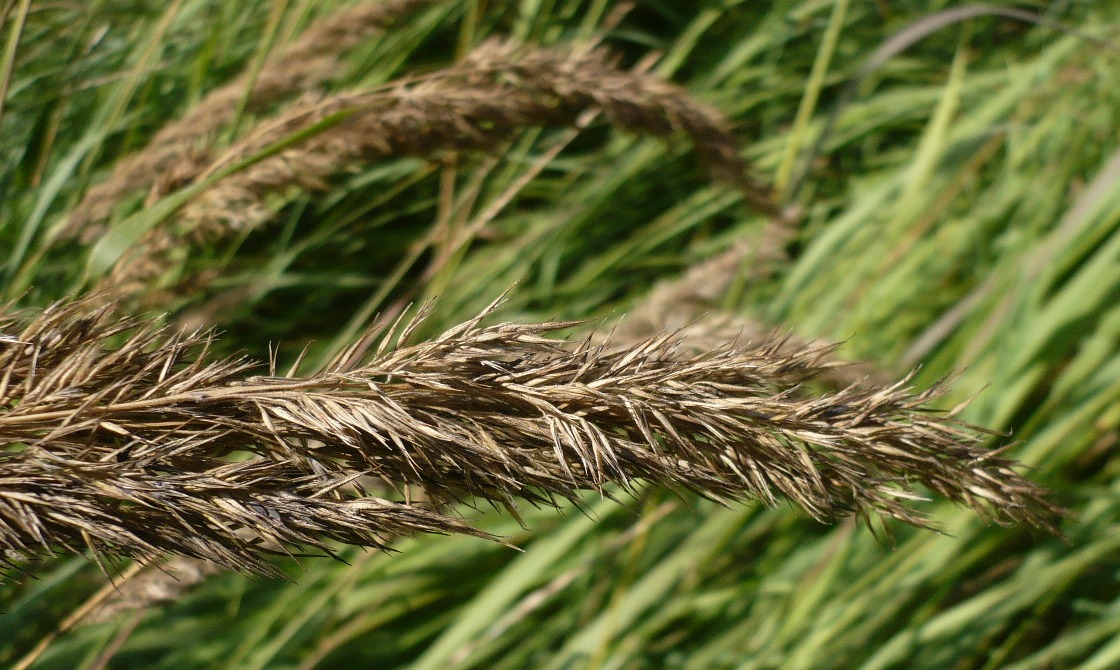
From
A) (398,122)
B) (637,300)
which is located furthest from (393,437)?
(637,300)

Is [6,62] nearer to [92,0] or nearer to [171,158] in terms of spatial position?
[171,158]

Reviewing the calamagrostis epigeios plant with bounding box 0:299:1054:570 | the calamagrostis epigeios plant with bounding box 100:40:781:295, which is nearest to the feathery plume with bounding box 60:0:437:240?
the calamagrostis epigeios plant with bounding box 100:40:781:295

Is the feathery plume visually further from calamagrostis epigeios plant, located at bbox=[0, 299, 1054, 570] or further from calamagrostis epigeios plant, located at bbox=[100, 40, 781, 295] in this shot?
calamagrostis epigeios plant, located at bbox=[0, 299, 1054, 570]

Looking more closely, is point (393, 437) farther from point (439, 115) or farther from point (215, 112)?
point (215, 112)

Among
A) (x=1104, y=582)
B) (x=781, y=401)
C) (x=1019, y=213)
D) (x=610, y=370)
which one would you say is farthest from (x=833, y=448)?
(x=1019, y=213)

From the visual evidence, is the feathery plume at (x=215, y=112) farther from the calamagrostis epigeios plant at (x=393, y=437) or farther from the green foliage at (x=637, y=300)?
the calamagrostis epigeios plant at (x=393, y=437)
